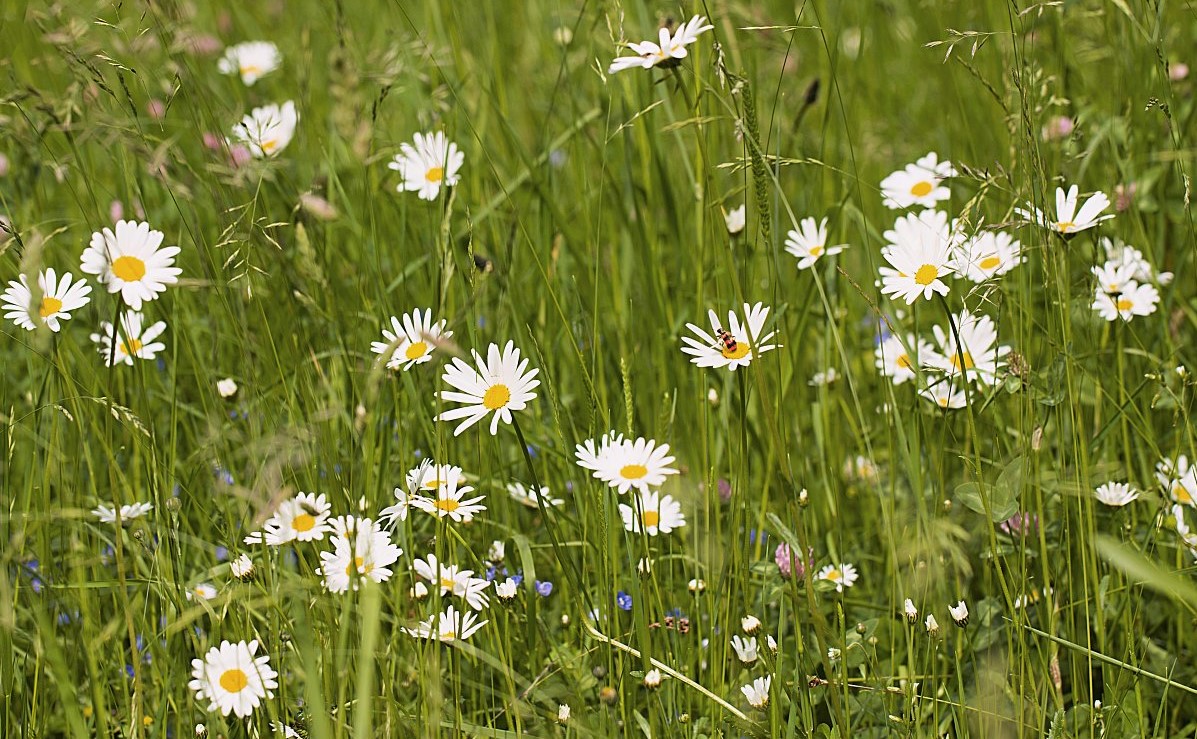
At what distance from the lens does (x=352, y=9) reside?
379 cm

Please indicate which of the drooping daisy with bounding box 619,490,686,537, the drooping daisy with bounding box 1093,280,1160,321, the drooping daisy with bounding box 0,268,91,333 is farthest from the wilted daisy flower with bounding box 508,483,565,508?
the drooping daisy with bounding box 1093,280,1160,321

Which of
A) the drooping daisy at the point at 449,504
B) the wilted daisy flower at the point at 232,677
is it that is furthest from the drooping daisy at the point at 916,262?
the wilted daisy flower at the point at 232,677

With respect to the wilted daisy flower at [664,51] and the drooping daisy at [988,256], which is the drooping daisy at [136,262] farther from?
the drooping daisy at [988,256]

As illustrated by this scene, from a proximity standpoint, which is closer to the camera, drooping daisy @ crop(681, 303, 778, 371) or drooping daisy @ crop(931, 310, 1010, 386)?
drooping daisy @ crop(681, 303, 778, 371)

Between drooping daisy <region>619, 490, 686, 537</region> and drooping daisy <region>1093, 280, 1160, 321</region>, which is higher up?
drooping daisy <region>1093, 280, 1160, 321</region>

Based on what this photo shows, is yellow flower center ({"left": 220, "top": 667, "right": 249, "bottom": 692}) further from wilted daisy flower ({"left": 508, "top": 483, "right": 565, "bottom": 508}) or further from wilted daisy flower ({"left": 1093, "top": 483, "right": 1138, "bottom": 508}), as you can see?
wilted daisy flower ({"left": 1093, "top": 483, "right": 1138, "bottom": 508})

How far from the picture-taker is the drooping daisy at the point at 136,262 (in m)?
1.43

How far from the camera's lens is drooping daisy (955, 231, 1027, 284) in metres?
A: 1.48

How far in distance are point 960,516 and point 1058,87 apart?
972mm

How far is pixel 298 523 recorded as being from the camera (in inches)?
56.0

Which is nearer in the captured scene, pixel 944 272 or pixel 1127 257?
pixel 944 272

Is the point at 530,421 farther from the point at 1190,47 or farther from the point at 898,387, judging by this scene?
the point at 1190,47

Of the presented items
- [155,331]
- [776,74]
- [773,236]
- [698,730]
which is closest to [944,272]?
[773,236]

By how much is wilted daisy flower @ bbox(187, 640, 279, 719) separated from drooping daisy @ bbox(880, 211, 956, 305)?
0.86m
